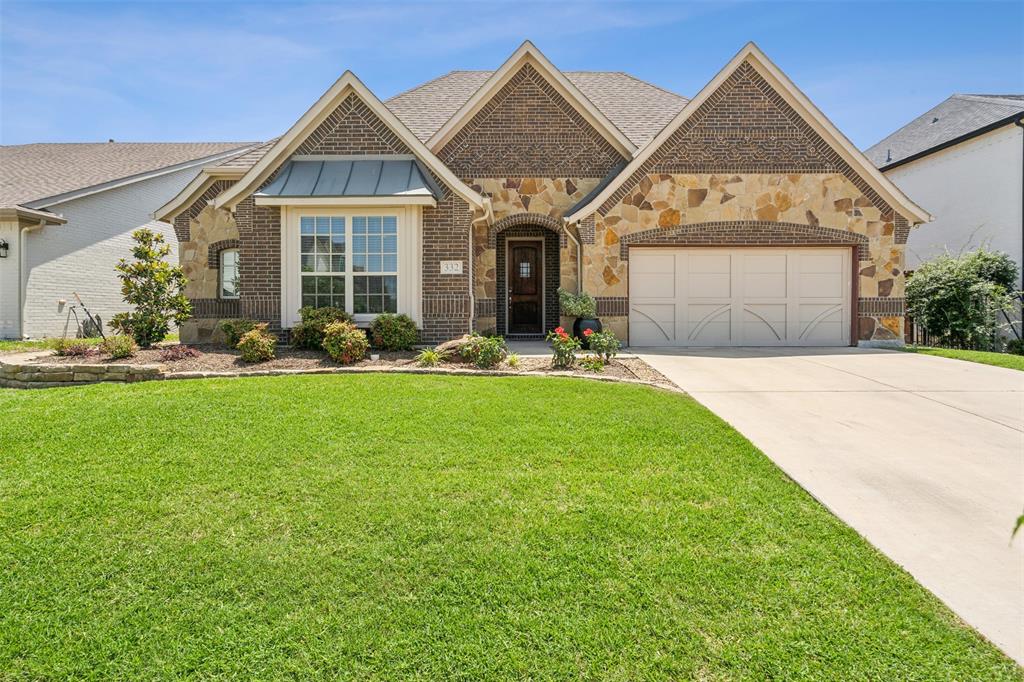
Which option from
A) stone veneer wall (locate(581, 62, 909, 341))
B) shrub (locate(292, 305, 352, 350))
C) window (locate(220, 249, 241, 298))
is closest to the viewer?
shrub (locate(292, 305, 352, 350))

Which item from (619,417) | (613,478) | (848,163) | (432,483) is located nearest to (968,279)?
(848,163)

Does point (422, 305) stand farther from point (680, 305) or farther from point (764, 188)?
point (764, 188)

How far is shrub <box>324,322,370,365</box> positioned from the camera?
8.99 meters

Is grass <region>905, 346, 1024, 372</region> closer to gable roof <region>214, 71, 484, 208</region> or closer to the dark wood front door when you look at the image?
the dark wood front door

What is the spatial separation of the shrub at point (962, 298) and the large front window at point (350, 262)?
13503mm

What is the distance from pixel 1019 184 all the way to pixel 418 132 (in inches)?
654

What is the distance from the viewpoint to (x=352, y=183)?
1034 cm

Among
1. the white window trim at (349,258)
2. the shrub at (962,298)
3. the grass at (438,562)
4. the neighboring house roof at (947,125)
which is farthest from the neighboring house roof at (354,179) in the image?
the neighboring house roof at (947,125)

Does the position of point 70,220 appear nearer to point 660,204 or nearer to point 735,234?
point 660,204

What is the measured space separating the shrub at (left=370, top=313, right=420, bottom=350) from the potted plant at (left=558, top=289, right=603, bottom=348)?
390 centimetres

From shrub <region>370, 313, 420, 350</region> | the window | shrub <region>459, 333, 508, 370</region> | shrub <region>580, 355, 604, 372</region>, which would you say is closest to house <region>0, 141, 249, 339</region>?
the window

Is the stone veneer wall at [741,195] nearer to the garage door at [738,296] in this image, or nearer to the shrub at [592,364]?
the garage door at [738,296]

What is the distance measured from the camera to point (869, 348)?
13023mm

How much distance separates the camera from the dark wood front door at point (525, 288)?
50.0ft
